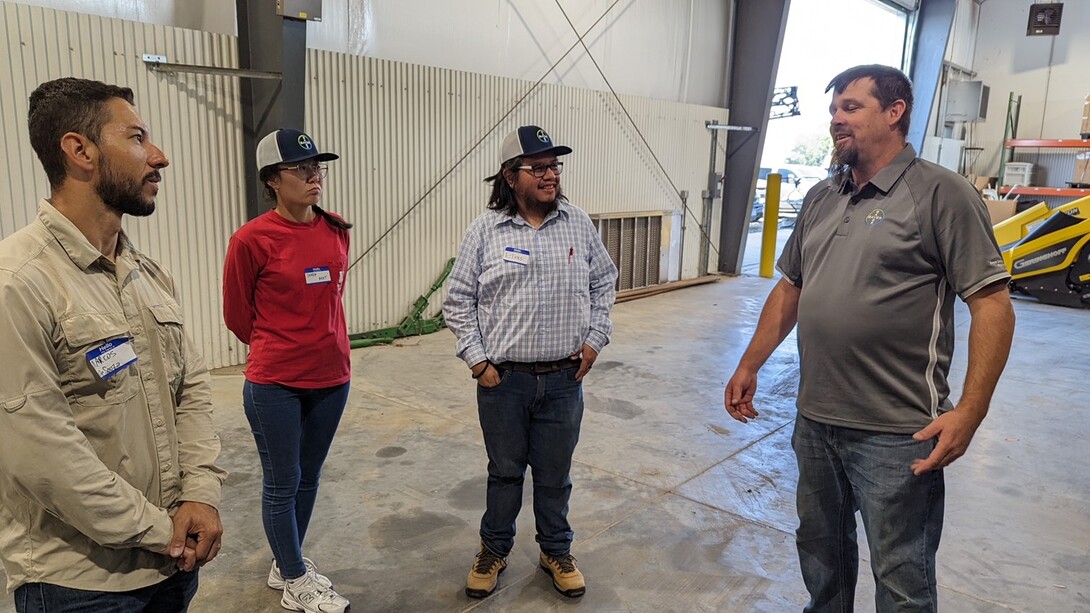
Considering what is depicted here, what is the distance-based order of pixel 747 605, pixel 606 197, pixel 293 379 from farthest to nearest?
1. pixel 606 197
2. pixel 747 605
3. pixel 293 379

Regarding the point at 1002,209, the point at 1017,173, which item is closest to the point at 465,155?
the point at 1002,209

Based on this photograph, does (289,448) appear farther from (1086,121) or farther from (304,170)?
(1086,121)

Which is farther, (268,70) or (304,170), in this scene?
(268,70)

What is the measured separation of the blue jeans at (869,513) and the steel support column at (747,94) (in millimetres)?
9323

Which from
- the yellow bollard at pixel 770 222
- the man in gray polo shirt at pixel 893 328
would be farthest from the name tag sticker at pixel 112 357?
the yellow bollard at pixel 770 222

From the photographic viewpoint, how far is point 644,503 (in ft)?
11.9

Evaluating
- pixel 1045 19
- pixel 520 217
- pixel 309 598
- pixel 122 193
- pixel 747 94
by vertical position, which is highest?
pixel 1045 19

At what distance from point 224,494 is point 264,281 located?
5.49 feet

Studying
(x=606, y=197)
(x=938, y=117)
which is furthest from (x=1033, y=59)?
(x=606, y=197)

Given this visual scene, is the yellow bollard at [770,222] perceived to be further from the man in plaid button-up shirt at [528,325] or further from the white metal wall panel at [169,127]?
the man in plaid button-up shirt at [528,325]

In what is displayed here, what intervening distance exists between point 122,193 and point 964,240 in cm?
197

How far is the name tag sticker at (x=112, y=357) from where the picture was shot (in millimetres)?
1313

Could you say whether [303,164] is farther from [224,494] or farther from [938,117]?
[938,117]

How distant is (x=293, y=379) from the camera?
2395 millimetres
